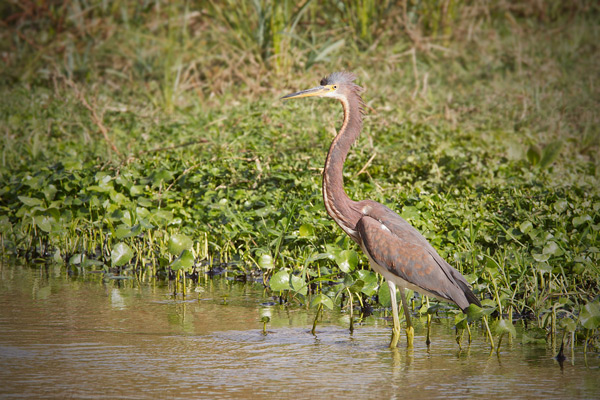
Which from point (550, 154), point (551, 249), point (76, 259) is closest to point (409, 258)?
point (551, 249)

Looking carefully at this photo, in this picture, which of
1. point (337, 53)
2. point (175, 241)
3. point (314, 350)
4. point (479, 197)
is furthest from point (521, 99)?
point (314, 350)

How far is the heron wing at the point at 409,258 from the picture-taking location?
481 cm

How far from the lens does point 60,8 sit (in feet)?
43.8

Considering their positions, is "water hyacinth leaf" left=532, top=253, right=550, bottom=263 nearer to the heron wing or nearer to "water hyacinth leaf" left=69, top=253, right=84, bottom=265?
the heron wing

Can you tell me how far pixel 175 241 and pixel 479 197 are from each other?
254 centimetres

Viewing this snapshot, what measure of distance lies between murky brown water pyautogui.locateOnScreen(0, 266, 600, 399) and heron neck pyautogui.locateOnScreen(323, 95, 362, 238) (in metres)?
0.68

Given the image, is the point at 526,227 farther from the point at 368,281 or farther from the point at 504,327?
the point at 504,327

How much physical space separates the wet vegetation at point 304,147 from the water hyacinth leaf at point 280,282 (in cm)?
2

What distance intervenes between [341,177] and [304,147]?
128 inches

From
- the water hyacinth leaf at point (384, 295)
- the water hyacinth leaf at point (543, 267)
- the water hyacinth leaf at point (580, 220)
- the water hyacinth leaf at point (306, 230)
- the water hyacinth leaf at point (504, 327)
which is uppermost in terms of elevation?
the water hyacinth leaf at point (580, 220)

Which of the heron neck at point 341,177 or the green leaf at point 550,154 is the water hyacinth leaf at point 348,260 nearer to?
the heron neck at point 341,177

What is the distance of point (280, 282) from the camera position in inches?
203

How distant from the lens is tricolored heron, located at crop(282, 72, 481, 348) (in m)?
4.82

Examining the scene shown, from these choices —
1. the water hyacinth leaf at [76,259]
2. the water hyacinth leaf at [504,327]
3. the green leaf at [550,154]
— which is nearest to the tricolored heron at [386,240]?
the water hyacinth leaf at [504,327]
